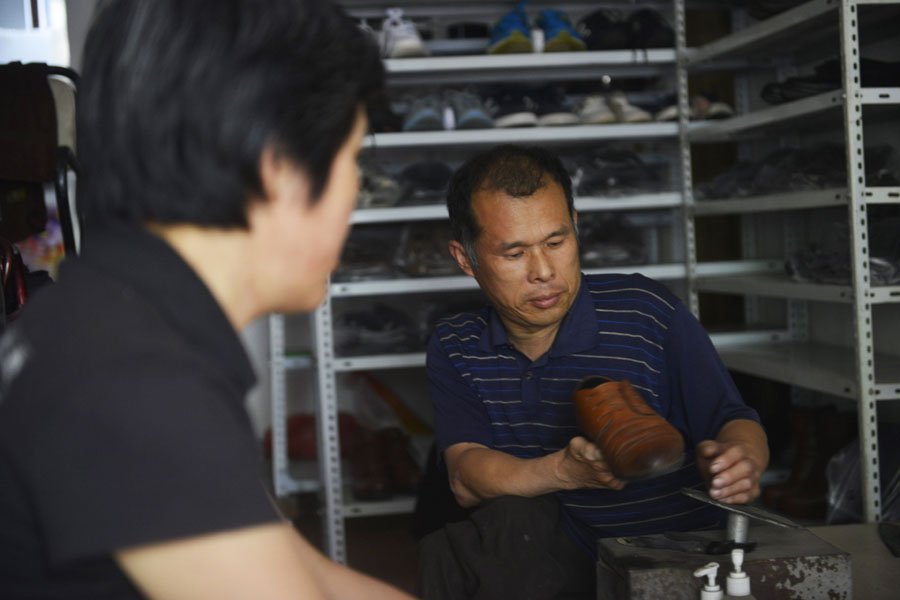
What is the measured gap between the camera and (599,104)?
10.8 feet

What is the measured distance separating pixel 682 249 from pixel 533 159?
1727mm

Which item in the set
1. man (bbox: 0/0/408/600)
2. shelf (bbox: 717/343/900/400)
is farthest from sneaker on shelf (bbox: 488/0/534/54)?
man (bbox: 0/0/408/600)

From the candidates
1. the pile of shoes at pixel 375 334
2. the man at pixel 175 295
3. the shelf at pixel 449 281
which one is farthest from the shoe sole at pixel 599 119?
the man at pixel 175 295

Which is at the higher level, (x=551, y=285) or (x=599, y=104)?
(x=599, y=104)

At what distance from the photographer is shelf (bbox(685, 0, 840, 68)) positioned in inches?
100

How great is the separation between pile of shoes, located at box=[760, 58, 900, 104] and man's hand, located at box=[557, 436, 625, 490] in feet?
4.85

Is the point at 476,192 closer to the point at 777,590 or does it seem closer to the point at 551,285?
the point at 551,285

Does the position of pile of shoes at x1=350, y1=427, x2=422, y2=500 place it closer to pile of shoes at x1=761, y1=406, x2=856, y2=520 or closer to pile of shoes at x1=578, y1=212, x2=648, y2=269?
pile of shoes at x1=578, y1=212, x2=648, y2=269

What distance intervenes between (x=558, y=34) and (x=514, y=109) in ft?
0.99

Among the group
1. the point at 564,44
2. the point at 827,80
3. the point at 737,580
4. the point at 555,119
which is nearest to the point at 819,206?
the point at 827,80

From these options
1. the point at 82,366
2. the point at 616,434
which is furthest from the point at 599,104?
the point at 82,366

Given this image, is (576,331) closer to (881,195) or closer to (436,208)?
(881,195)

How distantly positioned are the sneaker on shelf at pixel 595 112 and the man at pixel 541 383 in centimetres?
143

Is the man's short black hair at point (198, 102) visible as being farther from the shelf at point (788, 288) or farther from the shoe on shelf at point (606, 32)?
the shoe on shelf at point (606, 32)
